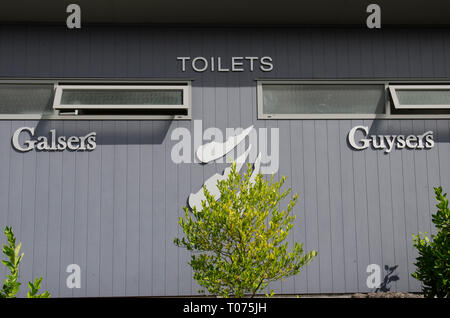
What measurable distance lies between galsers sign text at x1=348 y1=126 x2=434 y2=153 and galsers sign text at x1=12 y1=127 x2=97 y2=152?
124 inches

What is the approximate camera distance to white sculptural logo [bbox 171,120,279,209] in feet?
16.3

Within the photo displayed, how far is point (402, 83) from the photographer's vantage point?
204 inches

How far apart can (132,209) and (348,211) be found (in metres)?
2.57

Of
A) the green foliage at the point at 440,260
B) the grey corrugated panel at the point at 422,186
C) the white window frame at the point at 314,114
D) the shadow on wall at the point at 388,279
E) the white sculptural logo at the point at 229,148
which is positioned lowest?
the shadow on wall at the point at 388,279

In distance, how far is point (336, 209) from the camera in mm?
4949

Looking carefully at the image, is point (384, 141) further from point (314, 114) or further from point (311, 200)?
point (311, 200)

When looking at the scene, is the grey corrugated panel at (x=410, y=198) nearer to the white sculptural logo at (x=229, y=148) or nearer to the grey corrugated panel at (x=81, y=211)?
the white sculptural logo at (x=229, y=148)

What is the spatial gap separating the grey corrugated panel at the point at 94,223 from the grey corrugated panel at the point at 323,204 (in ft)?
8.50

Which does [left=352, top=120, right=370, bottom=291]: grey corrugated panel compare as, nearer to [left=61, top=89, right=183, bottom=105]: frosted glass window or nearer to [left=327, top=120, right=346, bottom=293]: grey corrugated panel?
[left=327, top=120, right=346, bottom=293]: grey corrugated panel

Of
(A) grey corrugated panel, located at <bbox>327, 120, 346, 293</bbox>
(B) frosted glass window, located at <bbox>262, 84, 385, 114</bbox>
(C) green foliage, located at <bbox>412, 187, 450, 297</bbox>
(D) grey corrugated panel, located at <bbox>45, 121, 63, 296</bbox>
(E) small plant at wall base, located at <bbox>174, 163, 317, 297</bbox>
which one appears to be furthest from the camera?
(B) frosted glass window, located at <bbox>262, 84, 385, 114</bbox>

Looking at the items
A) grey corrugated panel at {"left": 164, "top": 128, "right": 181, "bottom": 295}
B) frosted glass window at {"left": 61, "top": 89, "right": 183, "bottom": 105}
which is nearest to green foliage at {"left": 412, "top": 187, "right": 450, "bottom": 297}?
grey corrugated panel at {"left": 164, "top": 128, "right": 181, "bottom": 295}

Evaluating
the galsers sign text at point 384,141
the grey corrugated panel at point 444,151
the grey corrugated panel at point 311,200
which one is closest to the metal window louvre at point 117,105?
the grey corrugated panel at point 311,200

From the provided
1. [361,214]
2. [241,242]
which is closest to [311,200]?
[361,214]

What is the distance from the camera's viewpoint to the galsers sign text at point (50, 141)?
4914 millimetres
